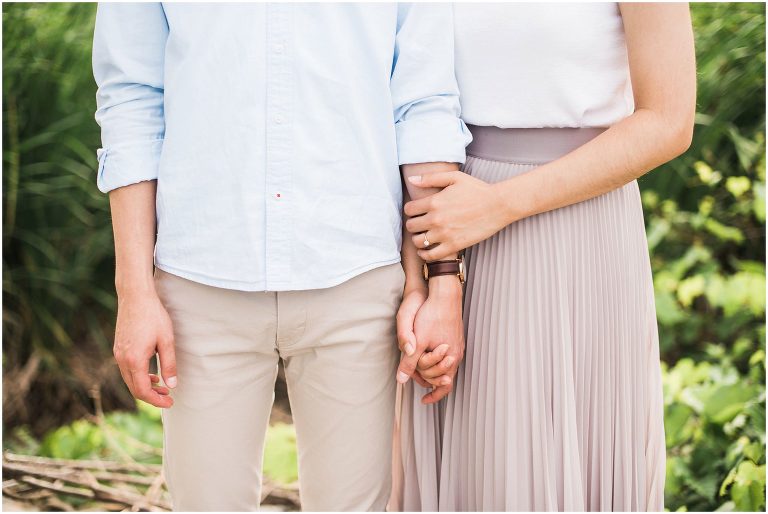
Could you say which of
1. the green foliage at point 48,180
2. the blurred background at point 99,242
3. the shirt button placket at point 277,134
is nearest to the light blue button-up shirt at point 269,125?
the shirt button placket at point 277,134

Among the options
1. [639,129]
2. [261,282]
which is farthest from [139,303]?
[639,129]

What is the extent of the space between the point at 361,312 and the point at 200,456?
0.39m

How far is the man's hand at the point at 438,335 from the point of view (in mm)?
1373

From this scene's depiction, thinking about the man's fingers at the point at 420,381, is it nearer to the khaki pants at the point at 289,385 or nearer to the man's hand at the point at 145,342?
the khaki pants at the point at 289,385

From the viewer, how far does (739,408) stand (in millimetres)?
2295

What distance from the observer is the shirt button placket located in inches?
49.9

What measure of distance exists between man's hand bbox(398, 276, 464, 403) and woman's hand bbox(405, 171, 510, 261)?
68 millimetres

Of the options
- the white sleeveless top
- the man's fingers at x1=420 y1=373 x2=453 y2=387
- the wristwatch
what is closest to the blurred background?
the man's fingers at x1=420 y1=373 x2=453 y2=387

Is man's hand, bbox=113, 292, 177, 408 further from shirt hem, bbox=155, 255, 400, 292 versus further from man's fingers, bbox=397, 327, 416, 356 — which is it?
man's fingers, bbox=397, 327, 416, 356

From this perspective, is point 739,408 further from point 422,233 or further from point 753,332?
point 422,233

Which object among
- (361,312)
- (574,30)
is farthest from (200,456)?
(574,30)

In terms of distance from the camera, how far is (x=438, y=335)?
4.53 feet

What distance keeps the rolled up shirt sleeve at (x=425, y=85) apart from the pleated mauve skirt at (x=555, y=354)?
142 mm

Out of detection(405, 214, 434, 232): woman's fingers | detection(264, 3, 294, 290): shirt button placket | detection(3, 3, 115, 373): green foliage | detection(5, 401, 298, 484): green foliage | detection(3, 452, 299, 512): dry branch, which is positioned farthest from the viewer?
detection(3, 3, 115, 373): green foliage
